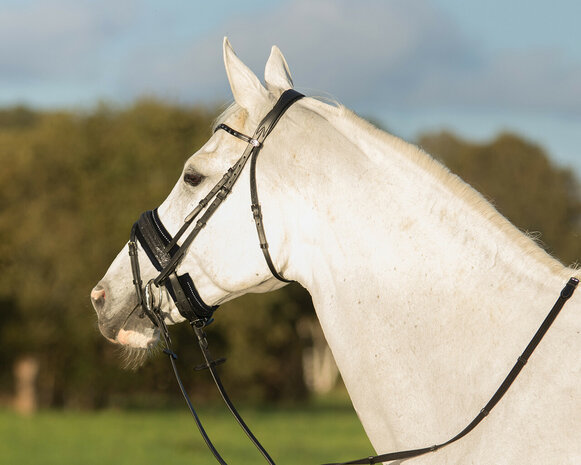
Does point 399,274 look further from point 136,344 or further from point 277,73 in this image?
point 136,344

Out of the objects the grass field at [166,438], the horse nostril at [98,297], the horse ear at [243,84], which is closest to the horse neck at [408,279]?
the horse ear at [243,84]

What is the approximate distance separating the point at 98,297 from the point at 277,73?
1593 millimetres

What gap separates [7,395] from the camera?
36.0m

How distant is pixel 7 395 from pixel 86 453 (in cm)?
1540

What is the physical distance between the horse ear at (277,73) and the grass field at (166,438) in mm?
18350

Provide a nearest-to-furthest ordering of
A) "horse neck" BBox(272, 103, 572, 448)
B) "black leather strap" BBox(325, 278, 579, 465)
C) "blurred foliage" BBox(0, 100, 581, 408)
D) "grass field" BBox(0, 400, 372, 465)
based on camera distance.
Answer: "black leather strap" BBox(325, 278, 579, 465), "horse neck" BBox(272, 103, 572, 448), "grass field" BBox(0, 400, 372, 465), "blurred foliage" BBox(0, 100, 581, 408)

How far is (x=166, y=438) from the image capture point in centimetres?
2698

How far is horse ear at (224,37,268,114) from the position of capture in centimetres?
399

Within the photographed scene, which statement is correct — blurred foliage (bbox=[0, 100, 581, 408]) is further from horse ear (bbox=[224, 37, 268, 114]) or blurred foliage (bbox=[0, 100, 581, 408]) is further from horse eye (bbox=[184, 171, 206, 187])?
horse ear (bbox=[224, 37, 268, 114])

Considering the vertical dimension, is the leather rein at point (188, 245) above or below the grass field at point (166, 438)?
above

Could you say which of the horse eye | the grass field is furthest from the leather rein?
the grass field

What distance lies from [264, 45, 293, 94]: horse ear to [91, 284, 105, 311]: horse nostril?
1453mm

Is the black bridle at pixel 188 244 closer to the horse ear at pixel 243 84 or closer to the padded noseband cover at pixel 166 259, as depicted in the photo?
the padded noseband cover at pixel 166 259

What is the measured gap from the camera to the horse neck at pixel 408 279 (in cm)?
341
